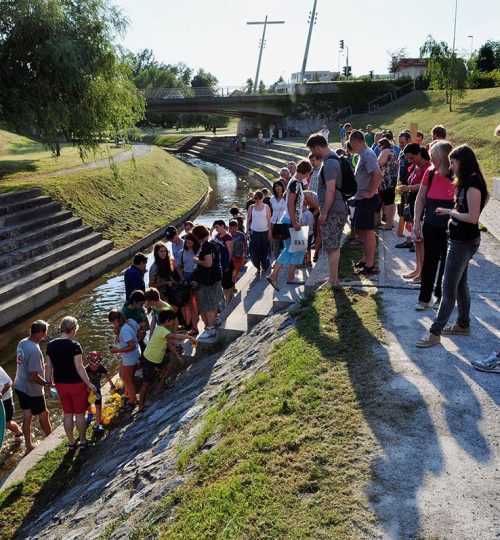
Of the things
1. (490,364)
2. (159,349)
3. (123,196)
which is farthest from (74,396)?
(123,196)

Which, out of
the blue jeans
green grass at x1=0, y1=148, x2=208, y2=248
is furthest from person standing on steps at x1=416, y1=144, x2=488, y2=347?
green grass at x1=0, y1=148, x2=208, y2=248

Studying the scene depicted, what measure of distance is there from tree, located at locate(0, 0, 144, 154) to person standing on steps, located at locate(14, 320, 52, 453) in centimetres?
1200

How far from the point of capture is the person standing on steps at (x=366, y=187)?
7152 millimetres

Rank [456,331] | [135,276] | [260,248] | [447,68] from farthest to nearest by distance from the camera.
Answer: [447,68] < [260,248] < [135,276] < [456,331]

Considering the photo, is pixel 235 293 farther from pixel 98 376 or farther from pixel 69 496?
pixel 69 496

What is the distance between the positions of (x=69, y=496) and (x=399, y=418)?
367cm

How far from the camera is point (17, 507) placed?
6055 millimetres

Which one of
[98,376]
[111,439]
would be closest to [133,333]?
[98,376]

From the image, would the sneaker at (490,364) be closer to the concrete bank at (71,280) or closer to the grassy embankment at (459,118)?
the concrete bank at (71,280)

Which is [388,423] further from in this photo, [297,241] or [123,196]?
[123,196]

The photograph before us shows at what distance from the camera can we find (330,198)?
678 centimetres

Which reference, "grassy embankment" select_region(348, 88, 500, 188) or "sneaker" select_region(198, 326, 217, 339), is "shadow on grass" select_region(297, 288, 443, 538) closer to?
"sneaker" select_region(198, 326, 217, 339)

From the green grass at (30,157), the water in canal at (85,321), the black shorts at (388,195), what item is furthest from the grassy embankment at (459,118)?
the green grass at (30,157)

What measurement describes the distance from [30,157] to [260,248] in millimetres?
21036
